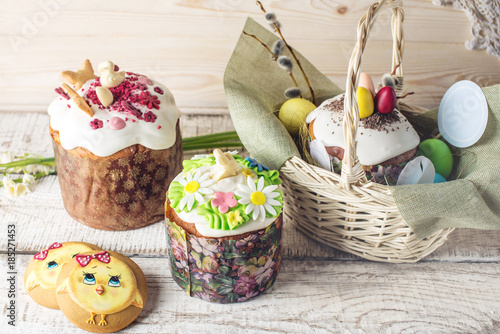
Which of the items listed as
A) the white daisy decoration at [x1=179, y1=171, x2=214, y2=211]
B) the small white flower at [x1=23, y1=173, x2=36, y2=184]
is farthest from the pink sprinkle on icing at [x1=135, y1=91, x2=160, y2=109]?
the small white flower at [x1=23, y1=173, x2=36, y2=184]

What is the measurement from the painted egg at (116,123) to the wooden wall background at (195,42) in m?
0.63

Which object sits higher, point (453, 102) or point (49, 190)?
point (453, 102)

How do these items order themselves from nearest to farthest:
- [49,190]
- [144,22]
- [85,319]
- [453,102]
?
[85,319] < [453,102] < [49,190] < [144,22]

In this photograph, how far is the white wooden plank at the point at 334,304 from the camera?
99 cm

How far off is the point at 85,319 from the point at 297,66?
2.73 feet

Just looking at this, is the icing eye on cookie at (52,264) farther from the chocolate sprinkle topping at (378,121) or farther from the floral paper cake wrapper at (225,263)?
the chocolate sprinkle topping at (378,121)

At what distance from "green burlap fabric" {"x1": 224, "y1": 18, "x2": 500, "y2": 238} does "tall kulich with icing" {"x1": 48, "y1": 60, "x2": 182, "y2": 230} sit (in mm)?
184

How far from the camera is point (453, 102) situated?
1.18m

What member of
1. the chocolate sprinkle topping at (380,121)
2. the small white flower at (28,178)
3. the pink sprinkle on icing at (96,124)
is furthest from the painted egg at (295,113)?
the small white flower at (28,178)

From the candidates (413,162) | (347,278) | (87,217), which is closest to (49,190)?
(87,217)

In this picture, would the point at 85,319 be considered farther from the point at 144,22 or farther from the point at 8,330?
the point at 144,22

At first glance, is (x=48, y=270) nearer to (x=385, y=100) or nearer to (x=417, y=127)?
(x=385, y=100)

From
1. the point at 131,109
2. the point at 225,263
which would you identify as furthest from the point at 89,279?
the point at 131,109

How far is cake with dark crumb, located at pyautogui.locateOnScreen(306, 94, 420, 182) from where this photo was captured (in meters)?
1.08
